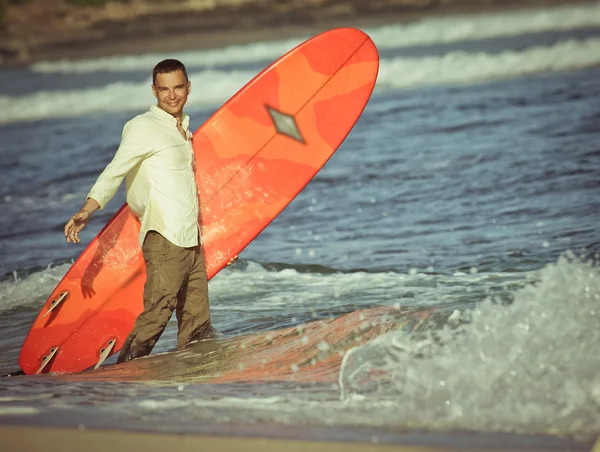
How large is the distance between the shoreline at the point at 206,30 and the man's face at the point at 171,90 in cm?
2046

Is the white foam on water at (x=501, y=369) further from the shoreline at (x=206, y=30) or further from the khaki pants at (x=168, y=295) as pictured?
the shoreline at (x=206, y=30)

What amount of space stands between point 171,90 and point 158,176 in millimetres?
380

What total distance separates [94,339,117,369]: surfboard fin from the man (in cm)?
Result: 34

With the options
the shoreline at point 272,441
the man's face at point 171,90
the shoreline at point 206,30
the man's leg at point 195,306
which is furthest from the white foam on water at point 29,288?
the shoreline at point 206,30

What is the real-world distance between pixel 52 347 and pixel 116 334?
0.31 m

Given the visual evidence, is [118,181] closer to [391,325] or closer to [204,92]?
[391,325]

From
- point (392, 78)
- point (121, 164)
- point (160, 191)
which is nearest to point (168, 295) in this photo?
point (160, 191)

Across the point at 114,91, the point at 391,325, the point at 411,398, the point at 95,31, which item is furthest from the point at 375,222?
the point at 95,31

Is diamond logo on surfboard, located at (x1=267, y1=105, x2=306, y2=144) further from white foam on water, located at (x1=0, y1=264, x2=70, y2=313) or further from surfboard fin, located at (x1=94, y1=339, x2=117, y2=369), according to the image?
white foam on water, located at (x1=0, y1=264, x2=70, y2=313)

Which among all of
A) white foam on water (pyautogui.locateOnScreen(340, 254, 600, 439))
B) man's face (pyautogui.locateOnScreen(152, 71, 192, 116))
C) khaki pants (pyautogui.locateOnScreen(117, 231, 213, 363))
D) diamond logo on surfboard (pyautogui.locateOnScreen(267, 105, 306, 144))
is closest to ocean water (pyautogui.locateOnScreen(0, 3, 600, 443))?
white foam on water (pyautogui.locateOnScreen(340, 254, 600, 439))

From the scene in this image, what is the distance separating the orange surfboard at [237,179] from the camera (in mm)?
4551

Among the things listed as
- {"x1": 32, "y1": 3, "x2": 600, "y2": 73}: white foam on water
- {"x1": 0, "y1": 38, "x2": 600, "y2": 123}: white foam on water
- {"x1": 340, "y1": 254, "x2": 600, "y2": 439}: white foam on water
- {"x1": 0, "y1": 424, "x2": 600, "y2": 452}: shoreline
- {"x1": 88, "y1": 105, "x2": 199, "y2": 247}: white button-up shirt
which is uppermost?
{"x1": 32, "y1": 3, "x2": 600, "y2": 73}: white foam on water

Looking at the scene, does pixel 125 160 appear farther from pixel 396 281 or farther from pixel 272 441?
pixel 396 281

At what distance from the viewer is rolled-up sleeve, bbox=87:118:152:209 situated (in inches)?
155
